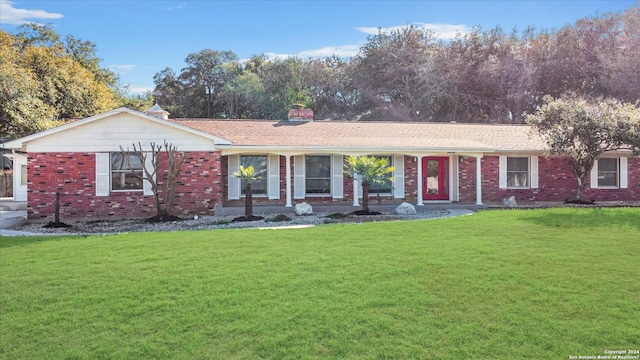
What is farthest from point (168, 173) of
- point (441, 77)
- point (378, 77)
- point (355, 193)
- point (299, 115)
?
point (378, 77)

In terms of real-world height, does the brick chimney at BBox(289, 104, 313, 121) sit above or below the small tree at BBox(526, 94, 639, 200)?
above

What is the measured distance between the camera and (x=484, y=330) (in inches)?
193

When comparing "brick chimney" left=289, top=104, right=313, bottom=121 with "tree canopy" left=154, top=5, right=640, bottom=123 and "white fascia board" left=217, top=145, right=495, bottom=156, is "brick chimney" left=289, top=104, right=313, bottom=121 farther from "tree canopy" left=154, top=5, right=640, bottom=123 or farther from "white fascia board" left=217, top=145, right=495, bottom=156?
"tree canopy" left=154, top=5, right=640, bottom=123

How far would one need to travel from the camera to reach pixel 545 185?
61.1 feet

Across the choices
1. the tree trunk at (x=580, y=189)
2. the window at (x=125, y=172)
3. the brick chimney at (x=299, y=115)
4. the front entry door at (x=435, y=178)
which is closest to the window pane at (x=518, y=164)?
the tree trunk at (x=580, y=189)

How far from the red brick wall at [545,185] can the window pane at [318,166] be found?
5.34 metres

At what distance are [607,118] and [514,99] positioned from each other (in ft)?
65.5

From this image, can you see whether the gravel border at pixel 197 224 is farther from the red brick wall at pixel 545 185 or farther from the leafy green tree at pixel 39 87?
the leafy green tree at pixel 39 87

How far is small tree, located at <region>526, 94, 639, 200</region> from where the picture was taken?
1609 cm

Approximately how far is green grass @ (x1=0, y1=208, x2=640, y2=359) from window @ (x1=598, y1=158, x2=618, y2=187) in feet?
36.6

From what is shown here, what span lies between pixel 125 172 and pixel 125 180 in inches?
10.6

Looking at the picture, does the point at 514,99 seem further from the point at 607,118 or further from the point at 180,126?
the point at 180,126

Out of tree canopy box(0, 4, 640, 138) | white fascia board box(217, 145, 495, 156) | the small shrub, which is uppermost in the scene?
tree canopy box(0, 4, 640, 138)

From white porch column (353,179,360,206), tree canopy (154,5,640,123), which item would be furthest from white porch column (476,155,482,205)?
tree canopy (154,5,640,123)
